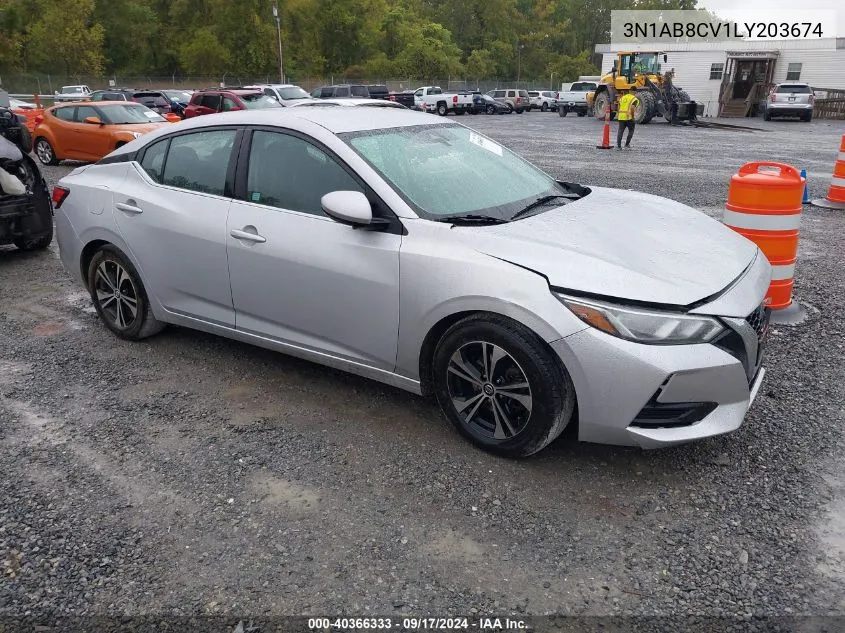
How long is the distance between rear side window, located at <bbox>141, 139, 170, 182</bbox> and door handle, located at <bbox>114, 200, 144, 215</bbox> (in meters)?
0.23

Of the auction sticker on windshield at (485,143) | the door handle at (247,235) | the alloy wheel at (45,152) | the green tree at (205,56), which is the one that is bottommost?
the alloy wheel at (45,152)

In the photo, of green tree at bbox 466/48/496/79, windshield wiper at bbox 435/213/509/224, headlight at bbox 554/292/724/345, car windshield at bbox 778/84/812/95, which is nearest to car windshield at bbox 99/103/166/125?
windshield wiper at bbox 435/213/509/224

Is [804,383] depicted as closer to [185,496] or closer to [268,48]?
[185,496]

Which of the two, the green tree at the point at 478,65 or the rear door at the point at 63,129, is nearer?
the rear door at the point at 63,129

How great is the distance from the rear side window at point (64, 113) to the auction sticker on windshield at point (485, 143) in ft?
42.3

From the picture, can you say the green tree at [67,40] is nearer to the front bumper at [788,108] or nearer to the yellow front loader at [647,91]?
the yellow front loader at [647,91]

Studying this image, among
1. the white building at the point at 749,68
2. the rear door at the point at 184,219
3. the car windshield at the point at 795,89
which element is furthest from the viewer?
the white building at the point at 749,68

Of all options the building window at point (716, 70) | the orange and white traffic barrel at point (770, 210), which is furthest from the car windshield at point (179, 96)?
the orange and white traffic barrel at point (770, 210)

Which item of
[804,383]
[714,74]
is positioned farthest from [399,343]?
[714,74]

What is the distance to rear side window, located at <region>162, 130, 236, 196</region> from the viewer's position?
4.12m

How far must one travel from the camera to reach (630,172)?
13555 millimetres

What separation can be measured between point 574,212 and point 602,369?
112 centimetres

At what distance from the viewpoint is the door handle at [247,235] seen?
382 centimetres

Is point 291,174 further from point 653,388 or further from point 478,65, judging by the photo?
point 478,65
